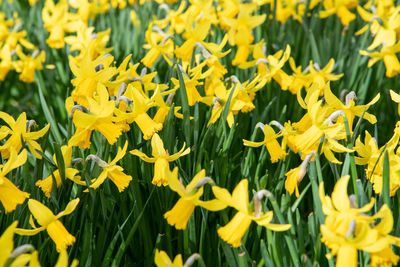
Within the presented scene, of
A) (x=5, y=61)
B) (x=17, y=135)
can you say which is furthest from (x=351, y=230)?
(x=5, y=61)

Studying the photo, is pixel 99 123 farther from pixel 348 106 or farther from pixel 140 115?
pixel 348 106

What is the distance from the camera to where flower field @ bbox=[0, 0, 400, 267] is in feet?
4.11

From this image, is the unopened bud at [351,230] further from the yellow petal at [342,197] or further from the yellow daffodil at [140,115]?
the yellow daffodil at [140,115]

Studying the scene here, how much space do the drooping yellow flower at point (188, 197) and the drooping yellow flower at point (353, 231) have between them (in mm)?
301

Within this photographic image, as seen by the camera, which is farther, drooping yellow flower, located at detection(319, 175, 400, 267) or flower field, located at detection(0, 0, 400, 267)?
flower field, located at detection(0, 0, 400, 267)

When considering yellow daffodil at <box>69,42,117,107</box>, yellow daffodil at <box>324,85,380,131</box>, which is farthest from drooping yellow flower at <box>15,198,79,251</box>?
yellow daffodil at <box>324,85,380,131</box>

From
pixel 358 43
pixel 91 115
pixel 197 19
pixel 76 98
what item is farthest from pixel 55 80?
pixel 358 43

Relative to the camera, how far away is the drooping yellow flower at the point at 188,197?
1.26 meters

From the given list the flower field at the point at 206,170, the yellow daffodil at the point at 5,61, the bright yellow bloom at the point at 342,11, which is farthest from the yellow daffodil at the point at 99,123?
the bright yellow bloom at the point at 342,11

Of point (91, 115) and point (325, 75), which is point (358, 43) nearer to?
point (325, 75)

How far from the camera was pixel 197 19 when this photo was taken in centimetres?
277

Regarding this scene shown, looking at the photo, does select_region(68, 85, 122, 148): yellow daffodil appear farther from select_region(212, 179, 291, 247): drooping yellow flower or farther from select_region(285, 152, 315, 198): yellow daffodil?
select_region(285, 152, 315, 198): yellow daffodil

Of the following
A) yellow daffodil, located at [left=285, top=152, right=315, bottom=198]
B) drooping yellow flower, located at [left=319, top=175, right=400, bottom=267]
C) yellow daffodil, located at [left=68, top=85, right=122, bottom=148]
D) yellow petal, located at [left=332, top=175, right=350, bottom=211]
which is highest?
yellow daffodil, located at [left=68, top=85, right=122, bottom=148]

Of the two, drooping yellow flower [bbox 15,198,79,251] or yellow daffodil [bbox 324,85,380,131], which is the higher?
yellow daffodil [bbox 324,85,380,131]
